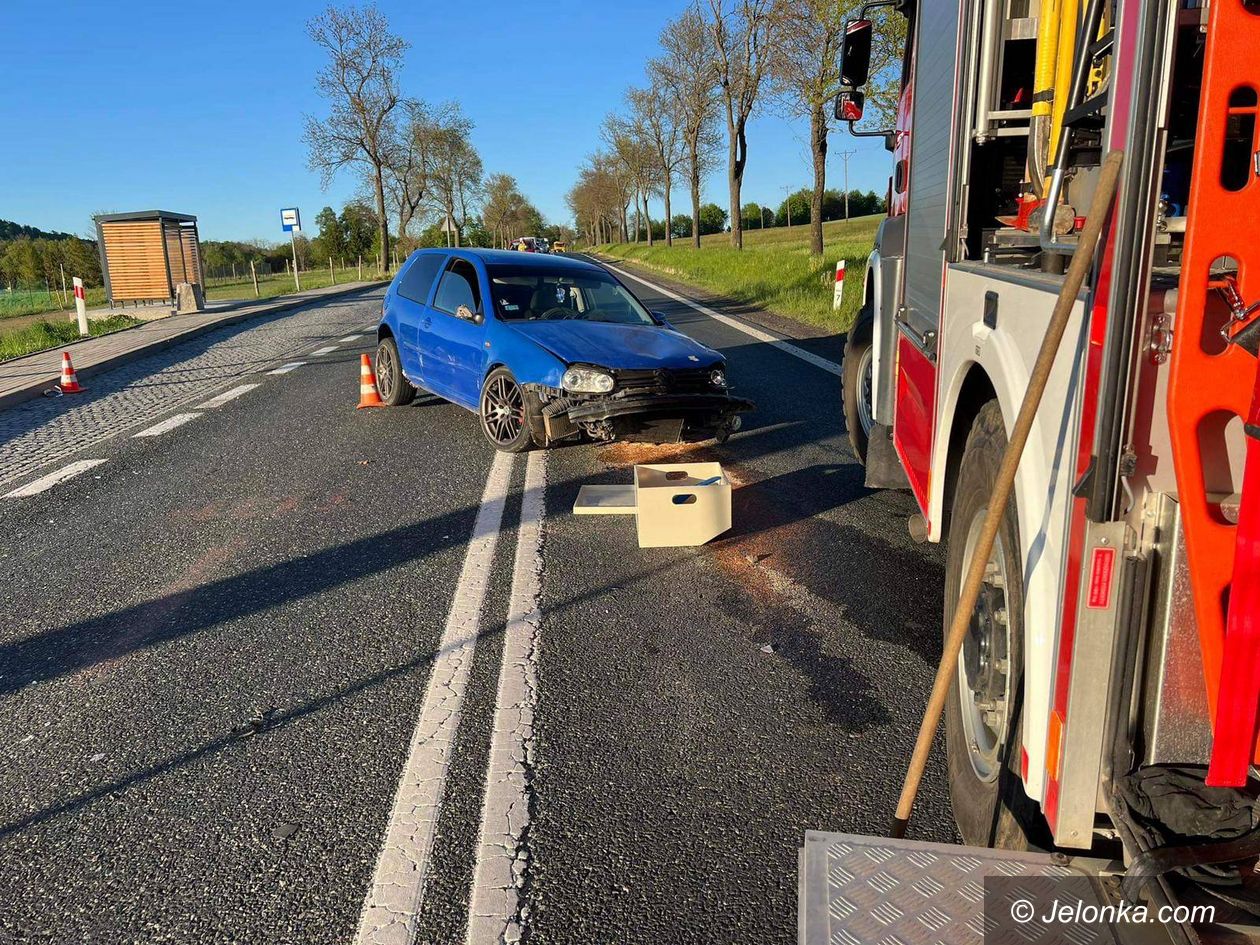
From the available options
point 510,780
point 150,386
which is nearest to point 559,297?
point 510,780

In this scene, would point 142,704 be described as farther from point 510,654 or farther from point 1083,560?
point 1083,560

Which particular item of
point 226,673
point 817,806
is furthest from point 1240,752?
point 226,673

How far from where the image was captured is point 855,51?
570 cm

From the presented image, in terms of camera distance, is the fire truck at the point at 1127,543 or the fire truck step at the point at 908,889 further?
the fire truck step at the point at 908,889

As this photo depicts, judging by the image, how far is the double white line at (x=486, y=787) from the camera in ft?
8.24

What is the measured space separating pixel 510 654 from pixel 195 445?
5.45 m

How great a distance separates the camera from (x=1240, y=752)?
1638 millimetres

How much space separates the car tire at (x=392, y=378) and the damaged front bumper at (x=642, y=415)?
3223 millimetres

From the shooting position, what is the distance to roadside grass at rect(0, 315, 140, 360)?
16.7 m

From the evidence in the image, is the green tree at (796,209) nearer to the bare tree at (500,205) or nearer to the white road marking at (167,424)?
the bare tree at (500,205)

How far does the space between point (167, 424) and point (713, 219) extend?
114003 millimetres

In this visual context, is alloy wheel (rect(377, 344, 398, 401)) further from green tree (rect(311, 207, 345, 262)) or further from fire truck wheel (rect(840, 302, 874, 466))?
green tree (rect(311, 207, 345, 262))

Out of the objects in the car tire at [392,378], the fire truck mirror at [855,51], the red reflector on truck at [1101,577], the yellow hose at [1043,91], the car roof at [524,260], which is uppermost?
the fire truck mirror at [855,51]

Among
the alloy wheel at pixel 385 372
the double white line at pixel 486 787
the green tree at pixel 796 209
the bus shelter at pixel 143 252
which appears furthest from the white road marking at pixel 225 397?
the green tree at pixel 796 209
